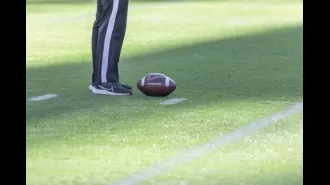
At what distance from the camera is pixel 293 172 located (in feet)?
19.5

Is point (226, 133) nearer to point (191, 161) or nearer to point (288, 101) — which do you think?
point (191, 161)

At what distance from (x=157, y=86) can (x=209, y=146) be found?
197 centimetres

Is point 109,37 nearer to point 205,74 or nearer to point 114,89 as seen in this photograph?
point 114,89

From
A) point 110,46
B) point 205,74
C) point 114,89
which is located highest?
point 110,46

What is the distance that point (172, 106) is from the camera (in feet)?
27.0

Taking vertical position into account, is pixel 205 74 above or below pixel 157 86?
below

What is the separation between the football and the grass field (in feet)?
0.34

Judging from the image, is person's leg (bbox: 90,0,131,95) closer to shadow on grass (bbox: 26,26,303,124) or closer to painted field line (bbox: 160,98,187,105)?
shadow on grass (bbox: 26,26,303,124)

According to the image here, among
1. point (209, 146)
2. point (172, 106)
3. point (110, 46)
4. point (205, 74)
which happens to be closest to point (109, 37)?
point (110, 46)

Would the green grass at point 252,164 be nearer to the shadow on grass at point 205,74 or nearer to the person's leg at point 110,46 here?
the shadow on grass at point 205,74

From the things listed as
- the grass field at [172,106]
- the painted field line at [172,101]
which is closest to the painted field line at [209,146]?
the grass field at [172,106]
